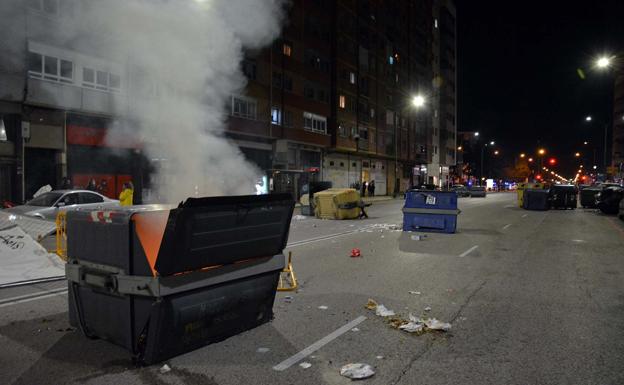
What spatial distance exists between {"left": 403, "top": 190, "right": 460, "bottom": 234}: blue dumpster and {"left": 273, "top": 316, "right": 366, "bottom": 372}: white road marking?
892 centimetres

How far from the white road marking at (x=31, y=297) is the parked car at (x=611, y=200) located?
24.4m

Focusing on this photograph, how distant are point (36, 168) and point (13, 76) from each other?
3993mm

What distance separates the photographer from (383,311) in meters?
5.13

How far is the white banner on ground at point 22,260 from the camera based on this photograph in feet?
21.8

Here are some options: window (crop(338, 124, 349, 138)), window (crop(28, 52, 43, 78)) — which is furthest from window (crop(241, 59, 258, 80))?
window (crop(28, 52, 43, 78))

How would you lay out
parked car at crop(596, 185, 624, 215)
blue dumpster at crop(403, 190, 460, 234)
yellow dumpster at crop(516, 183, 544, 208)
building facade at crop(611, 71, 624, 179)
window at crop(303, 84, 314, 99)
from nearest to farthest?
blue dumpster at crop(403, 190, 460, 234)
parked car at crop(596, 185, 624, 215)
yellow dumpster at crop(516, 183, 544, 208)
window at crop(303, 84, 314, 99)
building facade at crop(611, 71, 624, 179)

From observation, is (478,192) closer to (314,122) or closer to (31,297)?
(314,122)

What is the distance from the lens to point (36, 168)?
18500mm

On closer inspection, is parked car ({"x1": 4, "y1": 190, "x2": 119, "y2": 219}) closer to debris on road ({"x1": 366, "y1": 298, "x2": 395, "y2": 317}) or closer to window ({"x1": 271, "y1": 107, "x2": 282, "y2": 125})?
debris on road ({"x1": 366, "y1": 298, "x2": 395, "y2": 317})

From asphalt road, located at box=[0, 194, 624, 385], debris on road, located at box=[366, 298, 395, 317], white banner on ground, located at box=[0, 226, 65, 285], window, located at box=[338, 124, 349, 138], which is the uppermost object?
window, located at box=[338, 124, 349, 138]

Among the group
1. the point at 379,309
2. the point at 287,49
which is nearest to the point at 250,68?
the point at 287,49

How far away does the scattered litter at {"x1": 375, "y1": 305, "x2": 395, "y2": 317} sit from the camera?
5032mm

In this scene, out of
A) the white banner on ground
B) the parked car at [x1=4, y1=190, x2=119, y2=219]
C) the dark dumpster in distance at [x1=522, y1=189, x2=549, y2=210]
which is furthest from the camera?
the dark dumpster in distance at [x1=522, y1=189, x2=549, y2=210]

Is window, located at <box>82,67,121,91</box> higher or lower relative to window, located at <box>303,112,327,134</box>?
lower
